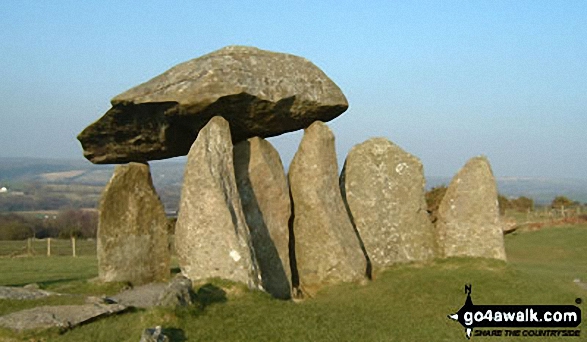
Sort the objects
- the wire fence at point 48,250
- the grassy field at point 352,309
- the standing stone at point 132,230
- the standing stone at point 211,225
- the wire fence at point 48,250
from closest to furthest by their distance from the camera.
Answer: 1. the grassy field at point 352,309
2. the standing stone at point 211,225
3. the standing stone at point 132,230
4. the wire fence at point 48,250
5. the wire fence at point 48,250

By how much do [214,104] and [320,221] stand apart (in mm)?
4200

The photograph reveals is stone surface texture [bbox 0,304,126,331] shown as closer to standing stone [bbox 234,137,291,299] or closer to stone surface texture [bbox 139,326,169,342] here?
stone surface texture [bbox 139,326,169,342]

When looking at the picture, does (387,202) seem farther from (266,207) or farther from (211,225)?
(211,225)

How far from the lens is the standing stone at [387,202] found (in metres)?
18.4

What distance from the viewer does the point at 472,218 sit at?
737 inches

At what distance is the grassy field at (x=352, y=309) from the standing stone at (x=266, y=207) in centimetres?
131

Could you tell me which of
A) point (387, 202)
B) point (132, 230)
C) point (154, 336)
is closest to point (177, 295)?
point (154, 336)

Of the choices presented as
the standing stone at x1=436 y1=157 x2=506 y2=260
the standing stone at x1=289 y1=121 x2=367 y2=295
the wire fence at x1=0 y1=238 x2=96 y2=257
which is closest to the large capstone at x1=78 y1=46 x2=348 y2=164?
the standing stone at x1=289 y1=121 x2=367 y2=295

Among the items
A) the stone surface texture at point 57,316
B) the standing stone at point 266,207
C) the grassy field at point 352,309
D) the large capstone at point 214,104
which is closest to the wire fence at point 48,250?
the large capstone at point 214,104

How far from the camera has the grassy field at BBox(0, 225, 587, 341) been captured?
10.1 meters

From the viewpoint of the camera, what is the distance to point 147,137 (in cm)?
1691

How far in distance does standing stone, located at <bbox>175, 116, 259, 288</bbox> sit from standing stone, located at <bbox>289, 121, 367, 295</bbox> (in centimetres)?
298

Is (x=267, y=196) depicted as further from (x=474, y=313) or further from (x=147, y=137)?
(x=474, y=313)

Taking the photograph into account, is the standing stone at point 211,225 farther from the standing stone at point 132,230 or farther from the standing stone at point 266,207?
the standing stone at point 132,230
